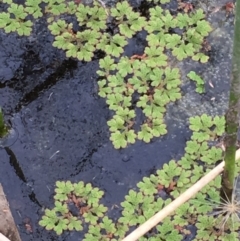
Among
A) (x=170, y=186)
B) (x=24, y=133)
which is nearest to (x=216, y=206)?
(x=170, y=186)

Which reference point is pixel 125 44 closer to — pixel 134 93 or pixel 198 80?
pixel 134 93

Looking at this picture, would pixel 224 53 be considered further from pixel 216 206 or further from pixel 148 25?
pixel 216 206

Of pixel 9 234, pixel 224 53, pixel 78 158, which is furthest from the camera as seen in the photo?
pixel 224 53

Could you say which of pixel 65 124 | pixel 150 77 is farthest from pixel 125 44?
pixel 65 124

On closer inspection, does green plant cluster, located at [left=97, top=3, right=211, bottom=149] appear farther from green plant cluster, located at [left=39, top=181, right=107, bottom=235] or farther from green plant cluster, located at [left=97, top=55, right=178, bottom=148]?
green plant cluster, located at [left=39, top=181, right=107, bottom=235]

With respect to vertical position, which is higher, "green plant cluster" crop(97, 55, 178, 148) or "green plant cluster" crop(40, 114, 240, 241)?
"green plant cluster" crop(97, 55, 178, 148)

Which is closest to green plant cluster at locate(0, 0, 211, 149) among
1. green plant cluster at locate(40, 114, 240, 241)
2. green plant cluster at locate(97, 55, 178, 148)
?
green plant cluster at locate(97, 55, 178, 148)
